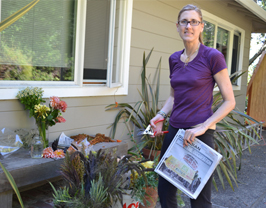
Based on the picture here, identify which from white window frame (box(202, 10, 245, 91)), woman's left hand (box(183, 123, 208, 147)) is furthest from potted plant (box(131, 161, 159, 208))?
white window frame (box(202, 10, 245, 91))

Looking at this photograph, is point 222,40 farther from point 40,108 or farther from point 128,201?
point 128,201

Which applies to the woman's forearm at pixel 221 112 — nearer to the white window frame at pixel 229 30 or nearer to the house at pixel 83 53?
the house at pixel 83 53

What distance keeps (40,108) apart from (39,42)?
28.9 inches

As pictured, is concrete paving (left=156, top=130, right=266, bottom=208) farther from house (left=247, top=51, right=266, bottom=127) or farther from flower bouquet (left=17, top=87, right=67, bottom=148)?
house (left=247, top=51, right=266, bottom=127)

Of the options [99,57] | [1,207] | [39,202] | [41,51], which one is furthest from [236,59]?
[1,207]

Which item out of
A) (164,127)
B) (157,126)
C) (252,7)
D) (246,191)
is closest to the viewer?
(157,126)

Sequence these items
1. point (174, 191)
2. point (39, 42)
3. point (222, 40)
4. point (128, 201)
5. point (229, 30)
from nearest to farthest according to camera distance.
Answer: point (174, 191), point (128, 201), point (39, 42), point (222, 40), point (229, 30)

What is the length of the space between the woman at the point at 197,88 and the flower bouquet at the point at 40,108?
1218mm

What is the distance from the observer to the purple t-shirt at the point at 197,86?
1724 mm

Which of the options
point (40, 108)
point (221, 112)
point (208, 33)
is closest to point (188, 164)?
point (221, 112)

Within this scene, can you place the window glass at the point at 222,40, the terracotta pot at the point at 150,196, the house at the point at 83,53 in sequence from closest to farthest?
1. the terracotta pot at the point at 150,196
2. the house at the point at 83,53
3. the window glass at the point at 222,40

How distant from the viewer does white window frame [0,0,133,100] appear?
2781 mm

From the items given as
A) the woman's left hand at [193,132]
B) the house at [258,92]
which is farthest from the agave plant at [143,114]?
the house at [258,92]

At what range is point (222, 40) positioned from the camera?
21.2 feet
